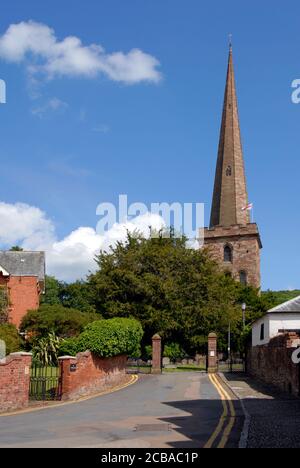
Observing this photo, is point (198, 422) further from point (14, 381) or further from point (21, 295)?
point (21, 295)

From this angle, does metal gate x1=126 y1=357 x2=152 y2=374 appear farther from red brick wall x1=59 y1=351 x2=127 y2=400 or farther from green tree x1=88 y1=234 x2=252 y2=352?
red brick wall x1=59 y1=351 x2=127 y2=400

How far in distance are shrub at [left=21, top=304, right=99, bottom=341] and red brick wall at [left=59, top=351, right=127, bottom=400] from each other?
482 inches

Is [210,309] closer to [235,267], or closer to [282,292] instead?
[235,267]

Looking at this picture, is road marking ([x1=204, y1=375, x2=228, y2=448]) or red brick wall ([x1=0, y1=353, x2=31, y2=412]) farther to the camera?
red brick wall ([x1=0, y1=353, x2=31, y2=412])

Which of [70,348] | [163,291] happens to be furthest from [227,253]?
[70,348]

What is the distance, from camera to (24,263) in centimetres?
5169

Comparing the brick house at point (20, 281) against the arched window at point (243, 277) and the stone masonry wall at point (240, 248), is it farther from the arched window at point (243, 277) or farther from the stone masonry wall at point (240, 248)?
the arched window at point (243, 277)

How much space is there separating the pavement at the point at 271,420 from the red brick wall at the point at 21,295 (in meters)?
29.6

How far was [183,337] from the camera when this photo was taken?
163 feet

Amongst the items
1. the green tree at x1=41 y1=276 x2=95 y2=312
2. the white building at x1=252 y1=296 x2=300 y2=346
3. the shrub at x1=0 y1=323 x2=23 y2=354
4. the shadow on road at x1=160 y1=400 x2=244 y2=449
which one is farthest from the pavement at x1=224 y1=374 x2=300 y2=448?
the green tree at x1=41 y1=276 x2=95 y2=312

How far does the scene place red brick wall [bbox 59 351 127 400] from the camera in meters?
21.6

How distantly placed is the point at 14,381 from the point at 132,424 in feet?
20.0
